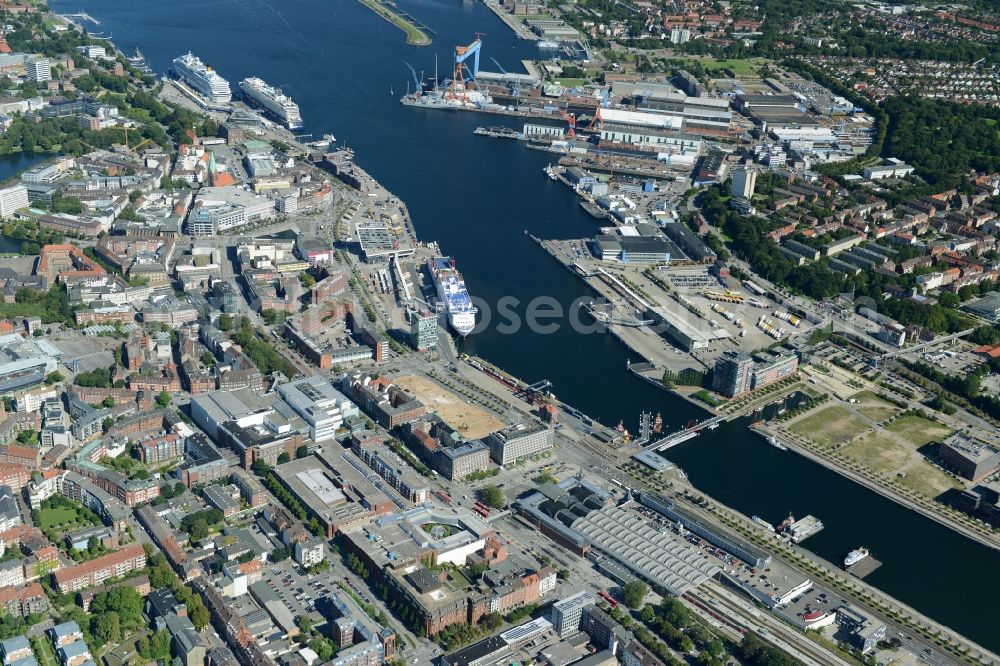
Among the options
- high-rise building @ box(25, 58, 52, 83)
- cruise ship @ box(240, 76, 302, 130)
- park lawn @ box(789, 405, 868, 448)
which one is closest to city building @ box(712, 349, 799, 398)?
park lawn @ box(789, 405, 868, 448)

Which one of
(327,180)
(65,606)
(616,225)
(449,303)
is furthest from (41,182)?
(65,606)

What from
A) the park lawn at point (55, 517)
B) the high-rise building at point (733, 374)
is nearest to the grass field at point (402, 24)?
the high-rise building at point (733, 374)

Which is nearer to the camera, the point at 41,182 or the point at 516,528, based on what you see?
the point at 516,528

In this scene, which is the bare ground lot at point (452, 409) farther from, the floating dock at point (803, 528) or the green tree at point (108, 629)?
the green tree at point (108, 629)

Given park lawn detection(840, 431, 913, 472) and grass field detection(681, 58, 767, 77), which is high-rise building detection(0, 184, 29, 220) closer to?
park lawn detection(840, 431, 913, 472)

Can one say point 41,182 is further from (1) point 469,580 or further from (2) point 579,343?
(1) point 469,580

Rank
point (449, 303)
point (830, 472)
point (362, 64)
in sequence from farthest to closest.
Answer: point (362, 64), point (449, 303), point (830, 472)
